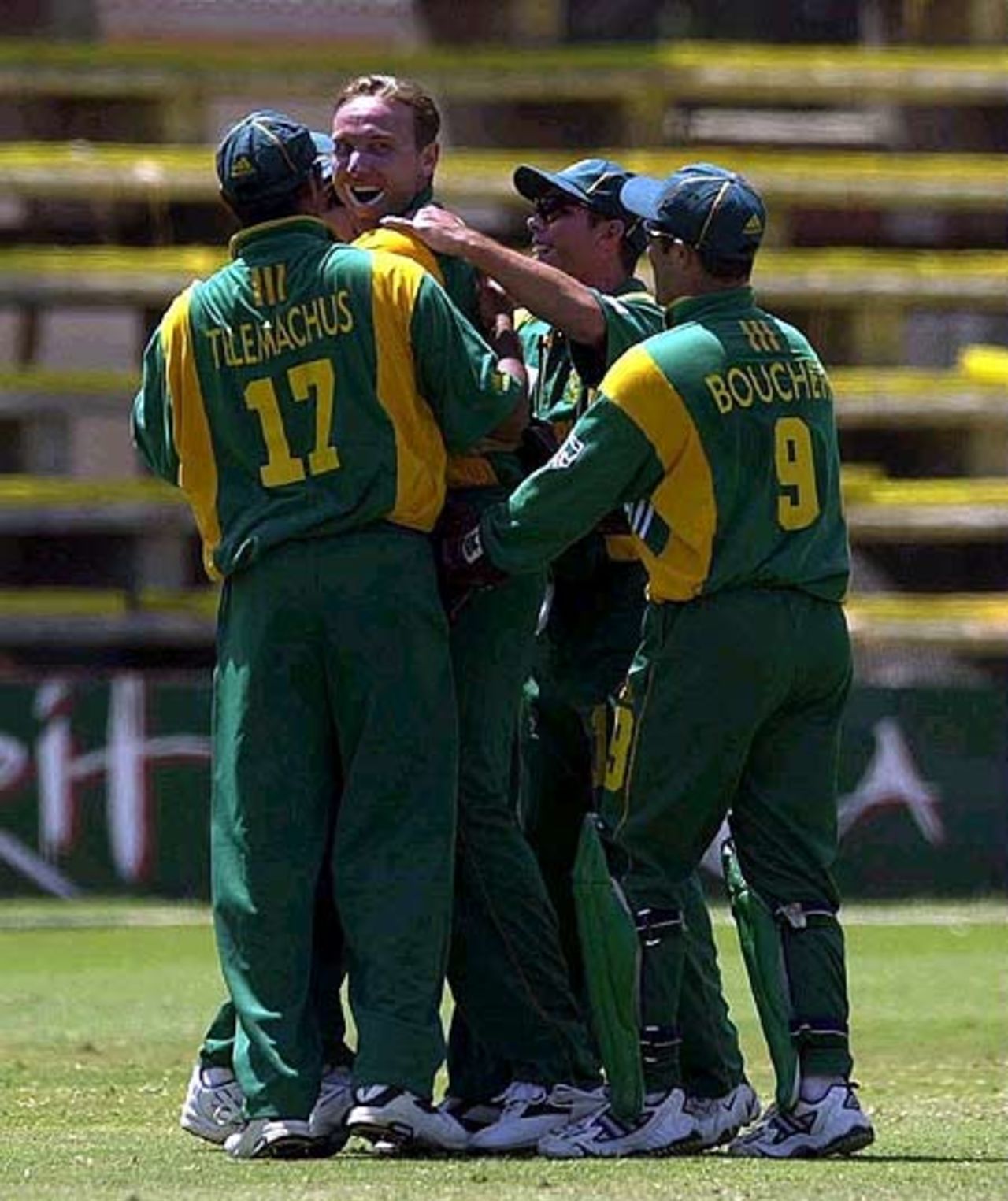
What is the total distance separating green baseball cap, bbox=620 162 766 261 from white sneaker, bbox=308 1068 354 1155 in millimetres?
2001

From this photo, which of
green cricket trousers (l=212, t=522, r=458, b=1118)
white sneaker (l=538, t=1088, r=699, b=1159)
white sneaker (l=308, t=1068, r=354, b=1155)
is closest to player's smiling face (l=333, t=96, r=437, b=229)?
green cricket trousers (l=212, t=522, r=458, b=1118)

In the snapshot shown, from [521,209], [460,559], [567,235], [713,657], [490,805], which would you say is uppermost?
[567,235]

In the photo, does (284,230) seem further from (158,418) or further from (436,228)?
(158,418)

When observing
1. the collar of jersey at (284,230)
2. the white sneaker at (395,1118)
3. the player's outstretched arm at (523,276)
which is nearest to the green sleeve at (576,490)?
the player's outstretched arm at (523,276)

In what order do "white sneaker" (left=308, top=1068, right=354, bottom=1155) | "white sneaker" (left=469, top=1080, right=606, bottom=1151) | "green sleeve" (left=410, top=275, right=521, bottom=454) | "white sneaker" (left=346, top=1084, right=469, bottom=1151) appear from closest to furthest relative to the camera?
"white sneaker" (left=346, top=1084, right=469, bottom=1151), "green sleeve" (left=410, top=275, right=521, bottom=454), "white sneaker" (left=308, top=1068, right=354, bottom=1155), "white sneaker" (left=469, top=1080, right=606, bottom=1151)

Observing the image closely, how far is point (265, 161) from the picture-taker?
7.94 meters

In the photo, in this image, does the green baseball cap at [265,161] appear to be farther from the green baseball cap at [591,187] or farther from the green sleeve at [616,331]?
the green sleeve at [616,331]

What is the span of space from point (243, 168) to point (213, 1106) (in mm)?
2138

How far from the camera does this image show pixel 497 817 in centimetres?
813

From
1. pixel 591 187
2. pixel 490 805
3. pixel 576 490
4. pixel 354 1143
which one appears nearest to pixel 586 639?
pixel 490 805

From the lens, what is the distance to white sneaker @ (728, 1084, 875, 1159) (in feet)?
25.8

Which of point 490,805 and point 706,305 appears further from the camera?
point 490,805

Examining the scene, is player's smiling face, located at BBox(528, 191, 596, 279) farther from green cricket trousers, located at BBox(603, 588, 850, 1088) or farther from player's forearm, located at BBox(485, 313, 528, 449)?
green cricket trousers, located at BBox(603, 588, 850, 1088)

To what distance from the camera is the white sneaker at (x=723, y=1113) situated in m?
8.27
